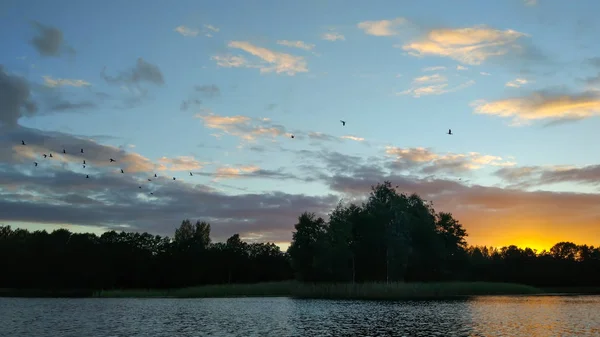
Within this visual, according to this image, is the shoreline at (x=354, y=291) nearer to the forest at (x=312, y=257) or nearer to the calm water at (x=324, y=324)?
the forest at (x=312, y=257)

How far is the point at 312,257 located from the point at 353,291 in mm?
18386

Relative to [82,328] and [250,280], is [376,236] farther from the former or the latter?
[82,328]

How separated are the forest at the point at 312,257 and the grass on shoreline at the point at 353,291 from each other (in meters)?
6.04

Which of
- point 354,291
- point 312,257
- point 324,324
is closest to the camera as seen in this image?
point 324,324

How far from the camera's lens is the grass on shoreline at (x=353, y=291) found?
2835 inches

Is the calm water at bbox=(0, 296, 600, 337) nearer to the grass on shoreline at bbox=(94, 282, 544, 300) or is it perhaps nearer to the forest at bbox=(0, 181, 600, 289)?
the grass on shoreline at bbox=(94, 282, 544, 300)

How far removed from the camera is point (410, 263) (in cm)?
9938

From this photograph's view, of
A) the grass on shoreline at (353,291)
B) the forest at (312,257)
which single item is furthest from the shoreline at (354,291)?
the forest at (312,257)

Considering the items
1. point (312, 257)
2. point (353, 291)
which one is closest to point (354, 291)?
point (353, 291)

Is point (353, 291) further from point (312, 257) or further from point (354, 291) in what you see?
point (312, 257)

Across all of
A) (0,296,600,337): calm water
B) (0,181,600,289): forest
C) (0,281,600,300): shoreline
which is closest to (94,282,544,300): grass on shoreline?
(0,281,600,300): shoreline

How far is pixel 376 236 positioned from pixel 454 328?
6112cm

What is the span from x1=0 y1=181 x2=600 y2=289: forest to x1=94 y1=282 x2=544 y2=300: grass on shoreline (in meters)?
6.04

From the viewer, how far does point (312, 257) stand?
300ft
